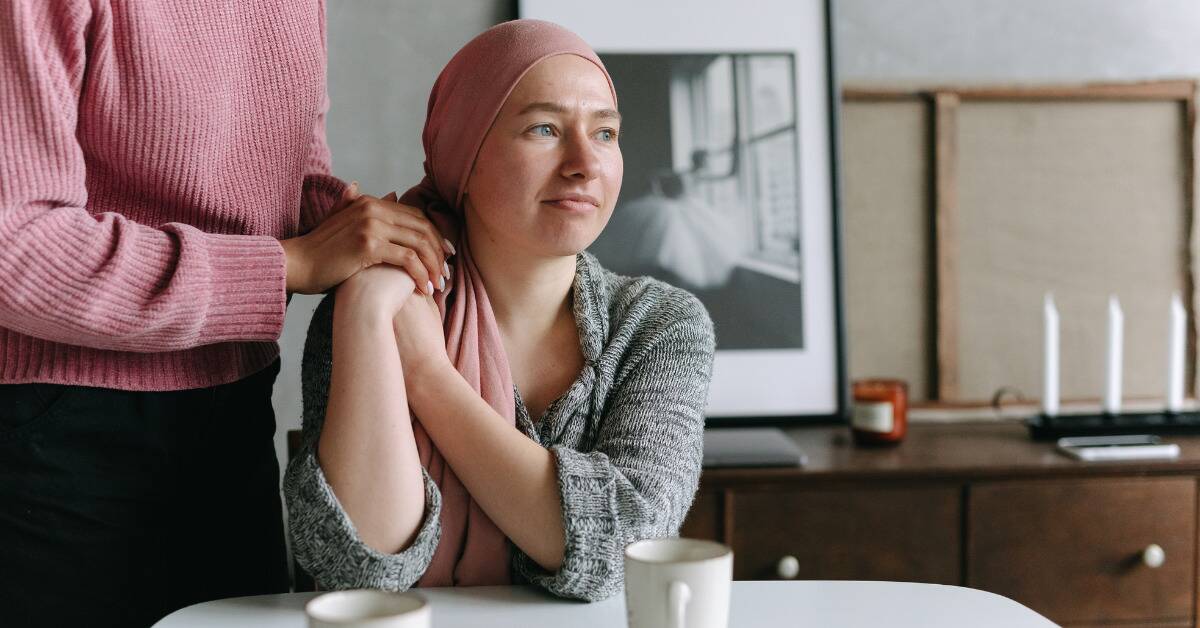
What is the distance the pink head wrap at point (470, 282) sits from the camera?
1038 millimetres

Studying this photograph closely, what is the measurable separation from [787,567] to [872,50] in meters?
1.08

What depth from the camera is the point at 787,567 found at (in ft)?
5.62

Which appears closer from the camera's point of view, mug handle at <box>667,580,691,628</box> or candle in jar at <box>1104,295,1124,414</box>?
mug handle at <box>667,580,691,628</box>

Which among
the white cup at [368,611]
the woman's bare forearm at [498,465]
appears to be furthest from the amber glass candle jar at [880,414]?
the white cup at [368,611]

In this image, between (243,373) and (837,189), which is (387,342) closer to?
(243,373)

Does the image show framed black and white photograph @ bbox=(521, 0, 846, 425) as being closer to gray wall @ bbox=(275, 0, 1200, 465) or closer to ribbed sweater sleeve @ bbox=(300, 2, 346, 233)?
gray wall @ bbox=(275, 0, 1200, 465)

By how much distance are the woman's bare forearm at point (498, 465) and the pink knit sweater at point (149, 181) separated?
0.61ft

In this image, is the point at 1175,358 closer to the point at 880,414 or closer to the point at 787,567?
the point at 880,414

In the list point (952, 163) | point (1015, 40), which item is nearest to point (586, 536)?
point (952, 163)

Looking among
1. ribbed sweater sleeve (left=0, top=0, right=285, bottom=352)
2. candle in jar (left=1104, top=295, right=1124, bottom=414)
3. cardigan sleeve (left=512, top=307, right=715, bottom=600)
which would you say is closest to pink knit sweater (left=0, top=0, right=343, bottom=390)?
ribbed sweater sleeve (left=0, top=0, right=285, bottom=352)

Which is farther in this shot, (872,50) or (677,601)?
(872,50)

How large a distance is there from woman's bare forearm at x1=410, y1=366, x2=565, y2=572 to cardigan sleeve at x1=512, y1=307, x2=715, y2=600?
0.02m

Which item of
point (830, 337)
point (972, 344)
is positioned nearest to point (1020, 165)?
point (972, 344)

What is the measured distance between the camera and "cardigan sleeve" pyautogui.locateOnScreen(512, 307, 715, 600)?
0.95 m
